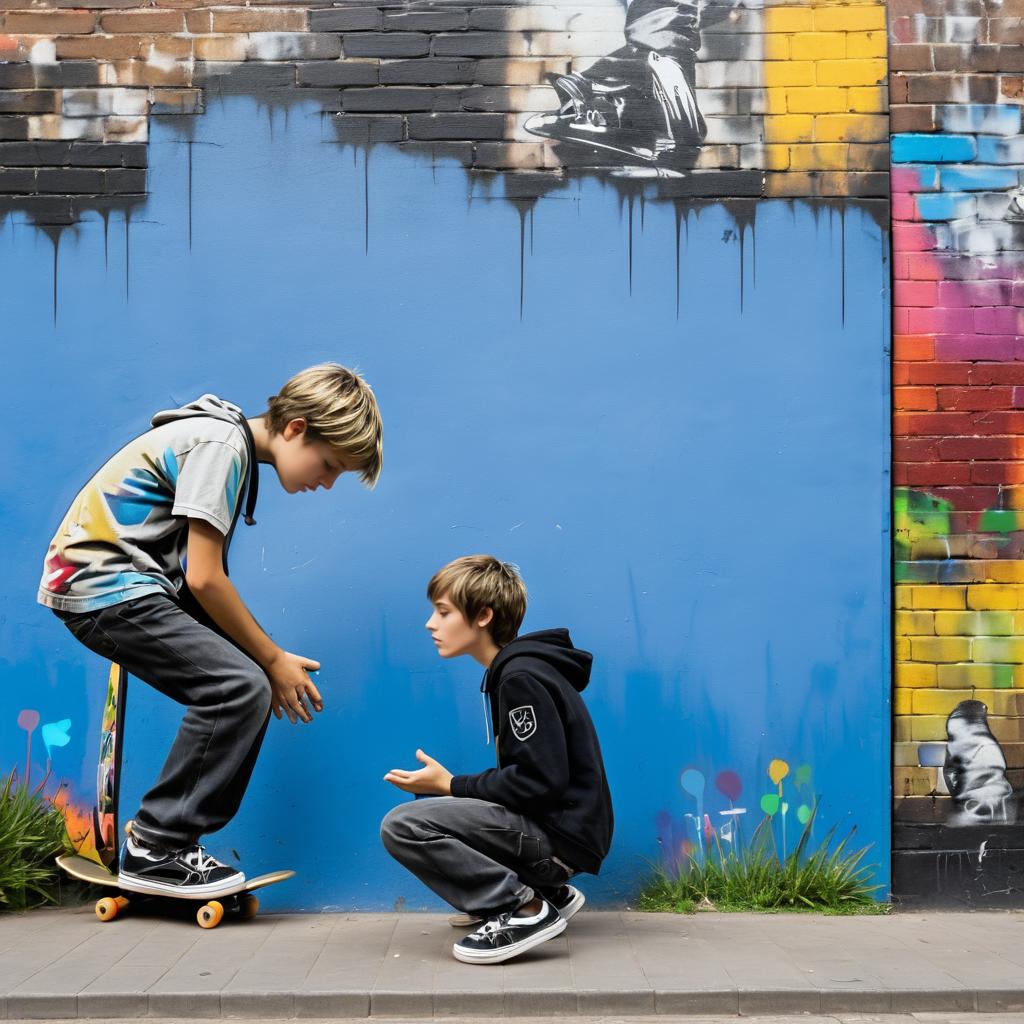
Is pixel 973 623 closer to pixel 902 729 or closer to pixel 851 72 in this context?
pixel 902 729

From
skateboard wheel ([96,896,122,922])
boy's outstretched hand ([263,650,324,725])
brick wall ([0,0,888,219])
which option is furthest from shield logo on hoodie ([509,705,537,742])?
brick wall ([0,0,888,219])

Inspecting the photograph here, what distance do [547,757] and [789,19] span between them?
10.3ft

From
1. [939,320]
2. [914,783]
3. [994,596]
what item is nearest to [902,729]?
[914,783]

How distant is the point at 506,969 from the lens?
3.67 m

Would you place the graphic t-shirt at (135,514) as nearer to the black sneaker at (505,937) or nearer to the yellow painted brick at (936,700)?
the black sneaker at (505,937)

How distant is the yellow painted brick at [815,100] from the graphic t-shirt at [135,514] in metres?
2.56

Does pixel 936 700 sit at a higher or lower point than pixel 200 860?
higher

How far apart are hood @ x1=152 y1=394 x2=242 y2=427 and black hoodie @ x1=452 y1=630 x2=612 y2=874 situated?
1.27 meters

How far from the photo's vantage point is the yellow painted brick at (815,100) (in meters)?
4.79

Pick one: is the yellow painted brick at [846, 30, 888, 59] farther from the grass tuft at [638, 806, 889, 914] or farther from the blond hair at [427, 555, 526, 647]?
the grass tuft at [638, 806, 889, 914]

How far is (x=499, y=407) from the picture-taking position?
15.5 feet

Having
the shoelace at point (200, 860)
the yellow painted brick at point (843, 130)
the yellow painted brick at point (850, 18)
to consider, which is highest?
the yellow painted brick at point (850, 18)

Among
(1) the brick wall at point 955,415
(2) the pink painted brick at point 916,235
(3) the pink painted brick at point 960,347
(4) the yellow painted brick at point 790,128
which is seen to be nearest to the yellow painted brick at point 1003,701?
(1) the brick wall at point 955,415

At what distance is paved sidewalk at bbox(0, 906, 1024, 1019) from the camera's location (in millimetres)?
3391
